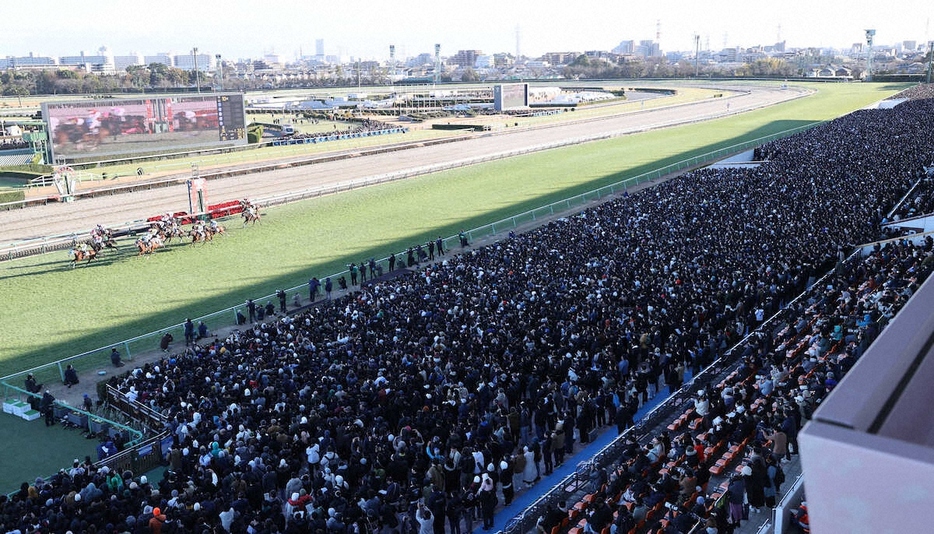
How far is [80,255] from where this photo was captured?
29.0 meters

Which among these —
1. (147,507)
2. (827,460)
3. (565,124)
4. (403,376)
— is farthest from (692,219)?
(565,124)

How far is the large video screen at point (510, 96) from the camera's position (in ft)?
305

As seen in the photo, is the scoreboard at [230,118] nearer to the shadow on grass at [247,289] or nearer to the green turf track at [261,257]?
the green turf track at [261,257]

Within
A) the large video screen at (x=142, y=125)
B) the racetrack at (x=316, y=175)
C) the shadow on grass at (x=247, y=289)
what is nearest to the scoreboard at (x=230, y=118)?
the large video screen at (x=142, y=125)

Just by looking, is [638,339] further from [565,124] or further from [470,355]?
[565,124]

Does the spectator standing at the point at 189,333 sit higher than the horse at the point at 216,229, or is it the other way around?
the horse at the point at 216,229

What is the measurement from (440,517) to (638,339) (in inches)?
290

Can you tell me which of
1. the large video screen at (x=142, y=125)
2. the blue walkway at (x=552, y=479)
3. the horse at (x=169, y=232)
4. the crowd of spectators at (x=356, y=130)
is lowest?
the blue walkway at (x=552, y=479)

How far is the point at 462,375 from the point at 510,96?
271ft

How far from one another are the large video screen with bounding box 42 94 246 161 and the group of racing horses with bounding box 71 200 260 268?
2242 centimetres

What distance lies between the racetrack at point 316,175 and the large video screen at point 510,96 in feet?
44.2

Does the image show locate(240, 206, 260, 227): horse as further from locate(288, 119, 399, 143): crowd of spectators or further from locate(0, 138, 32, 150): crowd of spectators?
locate(0, 138, 32, 150): crowd of spectators

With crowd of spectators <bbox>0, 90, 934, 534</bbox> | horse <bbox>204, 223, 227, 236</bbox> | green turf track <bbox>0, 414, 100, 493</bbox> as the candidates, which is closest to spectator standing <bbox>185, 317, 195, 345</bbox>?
crowd of spectators <bbox>0, 90, 934, 534</bbox>

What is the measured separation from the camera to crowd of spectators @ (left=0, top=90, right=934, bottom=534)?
1146 centimetres
